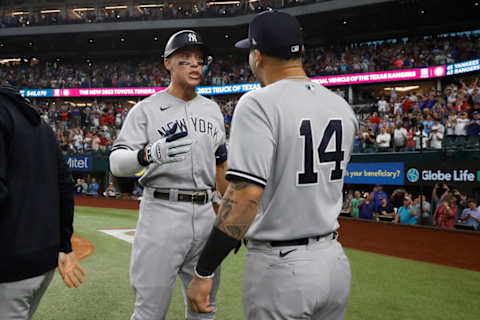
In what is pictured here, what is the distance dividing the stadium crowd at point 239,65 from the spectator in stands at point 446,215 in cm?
1460

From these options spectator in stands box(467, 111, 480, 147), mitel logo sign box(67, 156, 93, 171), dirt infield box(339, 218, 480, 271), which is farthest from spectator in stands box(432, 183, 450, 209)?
mitel logo sign box(67, 156, 93, 171)

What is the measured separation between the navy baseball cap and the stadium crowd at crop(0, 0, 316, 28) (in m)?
27.4

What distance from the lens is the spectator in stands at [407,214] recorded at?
1070 centimetres

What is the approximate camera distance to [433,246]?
882 cm

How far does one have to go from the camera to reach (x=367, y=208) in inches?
468

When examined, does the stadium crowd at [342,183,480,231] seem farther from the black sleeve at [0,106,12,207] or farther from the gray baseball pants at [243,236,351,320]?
the black sleeve at [0,106,12,207]

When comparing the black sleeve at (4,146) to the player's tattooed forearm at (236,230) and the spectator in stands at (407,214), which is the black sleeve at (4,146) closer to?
the player's tattooed forearm at (236,230)

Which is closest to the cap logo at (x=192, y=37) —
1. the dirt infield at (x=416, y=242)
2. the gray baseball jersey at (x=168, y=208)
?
the gray baseball jersey at (x=168, y=208)

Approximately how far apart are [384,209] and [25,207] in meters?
10.9

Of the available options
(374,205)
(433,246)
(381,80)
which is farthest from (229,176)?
(381,80)

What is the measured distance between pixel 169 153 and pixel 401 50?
27.1 meters

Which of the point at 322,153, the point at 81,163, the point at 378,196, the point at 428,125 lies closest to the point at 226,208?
the point at 322,153

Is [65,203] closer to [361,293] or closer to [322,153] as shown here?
[322,153]

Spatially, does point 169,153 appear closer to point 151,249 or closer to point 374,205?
point 151,249
